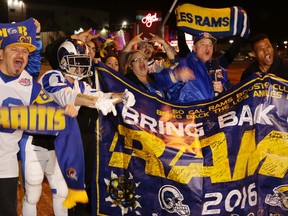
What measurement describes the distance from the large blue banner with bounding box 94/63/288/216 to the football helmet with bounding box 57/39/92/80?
48 cm

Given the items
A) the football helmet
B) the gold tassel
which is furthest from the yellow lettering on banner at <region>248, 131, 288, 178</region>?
the football helmet

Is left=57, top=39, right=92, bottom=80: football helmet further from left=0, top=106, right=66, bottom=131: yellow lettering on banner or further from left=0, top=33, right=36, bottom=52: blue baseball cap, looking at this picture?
left=0, top=106, right=66, bottom=131: yellow lettering on banner

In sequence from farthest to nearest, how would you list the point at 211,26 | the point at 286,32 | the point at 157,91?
the point at 286,32 → the point at 211,26 → the point at 157,91

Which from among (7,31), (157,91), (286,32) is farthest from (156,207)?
(286,32)

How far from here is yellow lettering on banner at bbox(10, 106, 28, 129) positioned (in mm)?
3350

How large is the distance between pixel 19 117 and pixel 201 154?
184 cm

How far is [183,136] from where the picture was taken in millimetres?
4008

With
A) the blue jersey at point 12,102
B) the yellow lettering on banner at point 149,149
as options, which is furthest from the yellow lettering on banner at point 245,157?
the blue jersey at point 12,102

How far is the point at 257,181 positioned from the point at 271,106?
0.82 meters

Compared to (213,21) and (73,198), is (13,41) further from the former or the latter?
(213,21)

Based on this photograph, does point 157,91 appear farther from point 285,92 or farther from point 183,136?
point 285,92

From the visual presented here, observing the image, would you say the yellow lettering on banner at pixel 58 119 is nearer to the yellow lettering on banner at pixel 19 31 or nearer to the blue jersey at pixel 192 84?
the yellow lettering on banner at pixel 19 31

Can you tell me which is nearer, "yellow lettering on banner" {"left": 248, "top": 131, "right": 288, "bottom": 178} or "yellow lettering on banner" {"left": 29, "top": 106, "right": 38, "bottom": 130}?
"yellow lettering on banner" {"left": 29, "top": 106, "right": 38, "bottom": 130}

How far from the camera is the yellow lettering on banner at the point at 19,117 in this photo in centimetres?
335
